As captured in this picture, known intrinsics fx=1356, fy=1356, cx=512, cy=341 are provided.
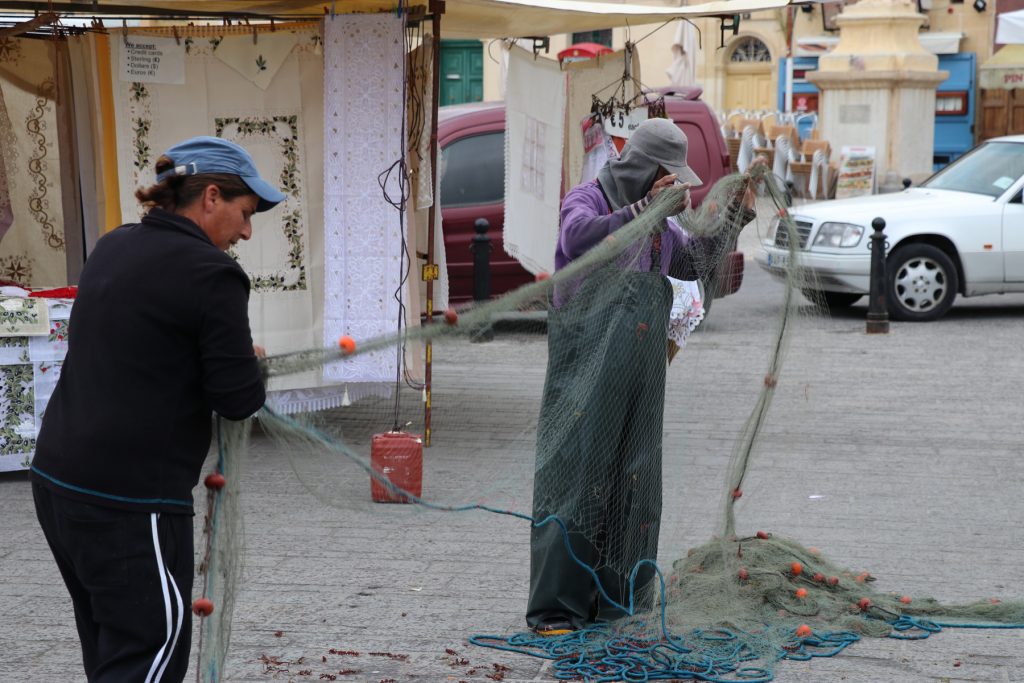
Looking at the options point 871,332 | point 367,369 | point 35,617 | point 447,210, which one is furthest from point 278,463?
point 871,332

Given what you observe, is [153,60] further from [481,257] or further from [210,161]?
[210,161]

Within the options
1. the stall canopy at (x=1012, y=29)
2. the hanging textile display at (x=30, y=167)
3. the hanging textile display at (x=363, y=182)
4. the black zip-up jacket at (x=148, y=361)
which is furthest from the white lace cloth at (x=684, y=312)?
the stall canopy at (x=1012, y=29)

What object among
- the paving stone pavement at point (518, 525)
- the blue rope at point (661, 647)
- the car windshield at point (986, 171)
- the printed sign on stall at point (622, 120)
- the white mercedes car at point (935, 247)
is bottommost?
the paving stone pavement at point (518, 525)

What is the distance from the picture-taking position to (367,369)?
728 cm

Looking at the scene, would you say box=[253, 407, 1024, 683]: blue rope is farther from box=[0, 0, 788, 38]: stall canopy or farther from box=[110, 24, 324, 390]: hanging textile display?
box=[0, 0, 788, 38]: stall canopy

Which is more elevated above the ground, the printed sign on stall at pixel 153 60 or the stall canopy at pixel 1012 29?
the stall canopy at pixel 1012 29

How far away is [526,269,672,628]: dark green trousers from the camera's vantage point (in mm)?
4520

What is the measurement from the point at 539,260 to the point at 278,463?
8.41ft

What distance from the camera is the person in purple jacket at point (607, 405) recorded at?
4.53 meters

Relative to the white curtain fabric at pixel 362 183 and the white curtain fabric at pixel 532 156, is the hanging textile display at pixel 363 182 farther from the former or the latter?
the white curtain fabric at pixel 532 156

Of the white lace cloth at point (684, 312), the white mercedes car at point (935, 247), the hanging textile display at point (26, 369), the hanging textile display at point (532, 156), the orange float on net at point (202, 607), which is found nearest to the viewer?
the orange float on net at point (202, 607)

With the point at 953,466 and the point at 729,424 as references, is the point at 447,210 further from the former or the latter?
the point at 953,466

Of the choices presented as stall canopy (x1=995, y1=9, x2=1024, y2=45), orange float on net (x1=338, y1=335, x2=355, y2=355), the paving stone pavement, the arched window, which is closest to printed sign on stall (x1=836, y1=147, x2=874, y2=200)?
stall canopy (x1=995, y1=9, x2=1024, y2=45)

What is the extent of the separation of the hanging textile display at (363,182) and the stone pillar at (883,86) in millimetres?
17859
